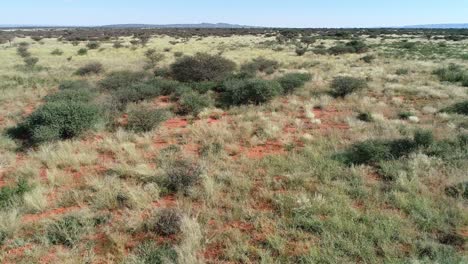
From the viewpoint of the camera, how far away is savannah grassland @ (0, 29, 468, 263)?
502 centimetres

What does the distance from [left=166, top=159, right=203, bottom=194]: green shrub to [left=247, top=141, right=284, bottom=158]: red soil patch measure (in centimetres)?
201

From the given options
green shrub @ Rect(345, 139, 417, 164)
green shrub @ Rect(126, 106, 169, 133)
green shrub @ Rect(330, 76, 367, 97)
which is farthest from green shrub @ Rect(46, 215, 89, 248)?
green shrub @ Rect(330, 76, 367, 97)

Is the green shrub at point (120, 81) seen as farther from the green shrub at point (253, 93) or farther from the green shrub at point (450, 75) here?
the green shrub at point (450, 75)

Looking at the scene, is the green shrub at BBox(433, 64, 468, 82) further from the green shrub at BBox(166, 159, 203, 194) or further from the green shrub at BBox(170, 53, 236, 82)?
the green shrub at BBox(166, 159, 203, 194)

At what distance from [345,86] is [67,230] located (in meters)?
13.5

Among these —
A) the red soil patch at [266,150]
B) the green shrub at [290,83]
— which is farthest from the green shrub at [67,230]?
the green shrub at [290,83]

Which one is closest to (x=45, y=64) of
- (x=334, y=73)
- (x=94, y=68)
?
(x=94, y=68)

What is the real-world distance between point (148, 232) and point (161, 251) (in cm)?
67

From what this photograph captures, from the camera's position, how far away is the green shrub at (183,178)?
697 centimetres

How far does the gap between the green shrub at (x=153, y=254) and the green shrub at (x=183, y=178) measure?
1772 millimetres

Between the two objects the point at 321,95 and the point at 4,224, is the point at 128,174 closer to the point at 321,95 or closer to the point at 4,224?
the point at 4,224

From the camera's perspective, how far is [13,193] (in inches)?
269

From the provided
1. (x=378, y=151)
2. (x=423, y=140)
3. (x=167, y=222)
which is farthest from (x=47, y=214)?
(x=423, y=140)

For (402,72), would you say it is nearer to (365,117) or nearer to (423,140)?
(365,117)
